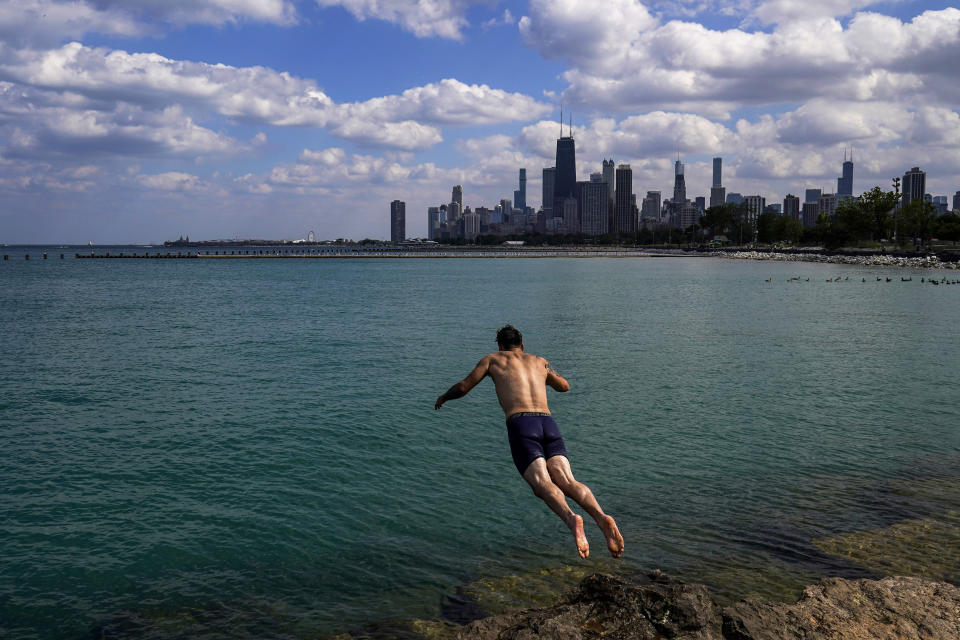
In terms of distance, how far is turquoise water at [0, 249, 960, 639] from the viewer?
10617 millimetres

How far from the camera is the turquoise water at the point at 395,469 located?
10.6 meters

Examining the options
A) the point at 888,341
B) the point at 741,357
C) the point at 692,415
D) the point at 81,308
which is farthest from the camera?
the point at 81,308

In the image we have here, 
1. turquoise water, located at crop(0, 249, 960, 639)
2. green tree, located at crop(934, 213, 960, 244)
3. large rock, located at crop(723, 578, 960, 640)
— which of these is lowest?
turquoise water, located at crop(0, 249, 960, 639)

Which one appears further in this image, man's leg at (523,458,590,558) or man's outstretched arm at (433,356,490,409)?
man's outstretched arm at (433,356,490,409)

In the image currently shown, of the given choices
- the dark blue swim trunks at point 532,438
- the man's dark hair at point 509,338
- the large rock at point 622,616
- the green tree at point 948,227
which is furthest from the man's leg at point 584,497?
the green tree at point 948,227

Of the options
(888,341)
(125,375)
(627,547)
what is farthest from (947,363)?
(125,375)

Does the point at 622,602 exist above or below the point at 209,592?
above

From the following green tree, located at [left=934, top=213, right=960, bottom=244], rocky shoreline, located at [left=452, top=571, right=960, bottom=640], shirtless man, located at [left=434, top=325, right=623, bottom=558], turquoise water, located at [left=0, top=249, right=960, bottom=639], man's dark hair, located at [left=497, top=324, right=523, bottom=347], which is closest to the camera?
rocky shoreline, located at [left=452, top=571, right=960, bottom=640]

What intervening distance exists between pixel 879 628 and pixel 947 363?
28.1m

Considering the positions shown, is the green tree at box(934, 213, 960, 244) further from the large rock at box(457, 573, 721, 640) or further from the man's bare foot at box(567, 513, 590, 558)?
the man's bare foot at box(567, 513, 590, 558)

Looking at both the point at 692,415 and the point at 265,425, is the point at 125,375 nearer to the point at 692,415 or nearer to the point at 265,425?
the point at 265,425

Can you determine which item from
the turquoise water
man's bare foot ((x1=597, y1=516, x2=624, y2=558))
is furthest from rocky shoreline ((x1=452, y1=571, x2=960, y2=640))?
the turquoise water

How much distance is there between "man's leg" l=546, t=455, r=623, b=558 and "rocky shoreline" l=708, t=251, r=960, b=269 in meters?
126

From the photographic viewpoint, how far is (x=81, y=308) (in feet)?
208
